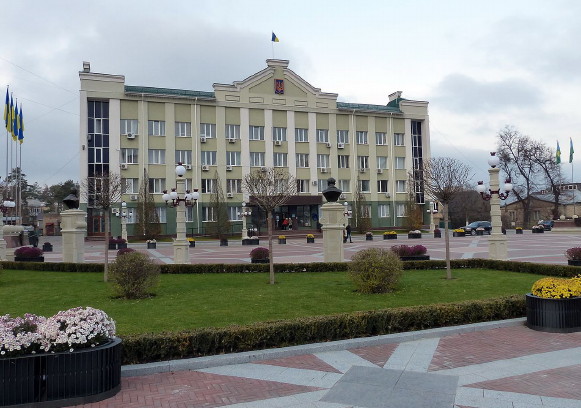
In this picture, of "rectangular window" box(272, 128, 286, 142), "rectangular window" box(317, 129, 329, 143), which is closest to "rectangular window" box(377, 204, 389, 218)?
"rectangular window" box(317, 129, 329, 143)

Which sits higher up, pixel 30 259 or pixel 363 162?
pixel 363 162

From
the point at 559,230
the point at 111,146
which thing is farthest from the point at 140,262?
the point at 559,230

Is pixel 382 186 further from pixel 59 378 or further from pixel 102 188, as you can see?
pixel 59 378

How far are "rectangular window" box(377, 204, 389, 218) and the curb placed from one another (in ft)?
156

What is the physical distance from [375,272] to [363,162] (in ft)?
149

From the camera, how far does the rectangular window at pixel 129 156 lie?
150ft

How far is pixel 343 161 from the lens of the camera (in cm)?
5481

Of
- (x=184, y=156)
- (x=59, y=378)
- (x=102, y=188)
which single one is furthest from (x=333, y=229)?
(x=184, y=156)

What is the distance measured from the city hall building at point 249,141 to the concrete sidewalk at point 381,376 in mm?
40267

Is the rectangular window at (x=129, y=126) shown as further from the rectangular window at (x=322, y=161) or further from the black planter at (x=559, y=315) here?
the black planter at (x=559, y=315)

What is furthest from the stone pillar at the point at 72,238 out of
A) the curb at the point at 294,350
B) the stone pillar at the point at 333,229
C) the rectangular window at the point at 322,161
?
the rectangular window at the point at 322,161

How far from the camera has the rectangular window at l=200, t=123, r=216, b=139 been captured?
49000 mm

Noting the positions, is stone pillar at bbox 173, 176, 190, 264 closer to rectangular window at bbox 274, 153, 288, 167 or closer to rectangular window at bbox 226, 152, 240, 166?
rectangular window at bbox 226, 152, 240, 166

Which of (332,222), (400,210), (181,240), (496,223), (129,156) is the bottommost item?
(181,240)
